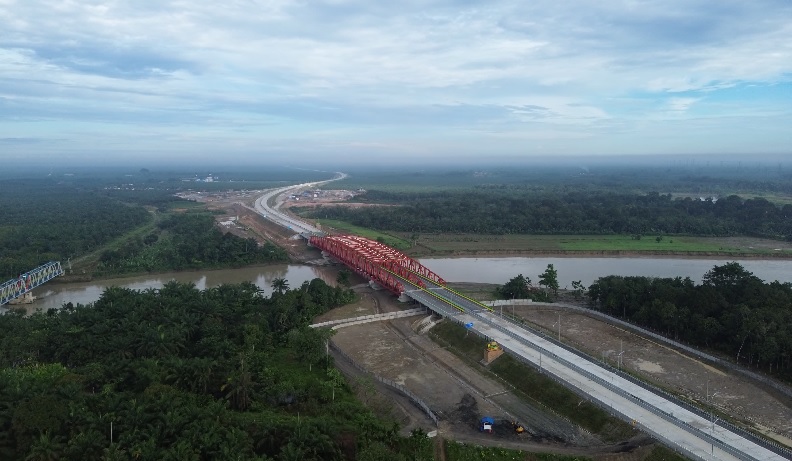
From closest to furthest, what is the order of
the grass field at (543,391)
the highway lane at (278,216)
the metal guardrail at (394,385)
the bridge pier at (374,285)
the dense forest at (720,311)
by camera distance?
1. the grass field at (543,391)
2. the metal guardrail at (394,385)
3. the dense forest at (720,311)
4. the bridge pier at (374,285)
5. the highway lane at (278,216)

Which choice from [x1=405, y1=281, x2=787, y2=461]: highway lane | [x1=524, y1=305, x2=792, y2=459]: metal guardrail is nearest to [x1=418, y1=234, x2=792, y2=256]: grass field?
[x1=524, y1=305, x2=792, y2=459]: metal guardrail

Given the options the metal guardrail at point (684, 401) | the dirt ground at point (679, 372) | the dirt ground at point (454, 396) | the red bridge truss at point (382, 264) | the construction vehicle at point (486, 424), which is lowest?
the dirt ground at point (454, 396)

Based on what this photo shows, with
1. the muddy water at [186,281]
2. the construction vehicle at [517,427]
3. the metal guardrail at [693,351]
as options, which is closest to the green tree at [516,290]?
the metal guardrail at [693,351]

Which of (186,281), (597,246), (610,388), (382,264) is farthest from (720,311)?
(186,281)

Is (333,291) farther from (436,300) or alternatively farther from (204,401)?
(204,401)

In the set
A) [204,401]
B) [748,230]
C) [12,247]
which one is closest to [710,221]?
[748,230]

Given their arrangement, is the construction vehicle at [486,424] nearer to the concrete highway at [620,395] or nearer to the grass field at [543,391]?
the grass field at [543,391]

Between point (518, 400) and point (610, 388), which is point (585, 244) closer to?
point (610, 388)
